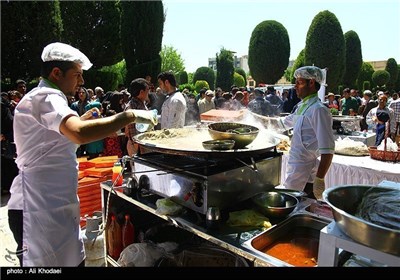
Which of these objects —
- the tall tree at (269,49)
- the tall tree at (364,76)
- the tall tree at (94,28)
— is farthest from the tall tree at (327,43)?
the tall tree at (364,76)

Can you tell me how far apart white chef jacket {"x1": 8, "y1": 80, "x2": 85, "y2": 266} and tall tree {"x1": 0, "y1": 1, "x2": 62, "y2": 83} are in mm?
10617

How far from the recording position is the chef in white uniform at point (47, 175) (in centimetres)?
156

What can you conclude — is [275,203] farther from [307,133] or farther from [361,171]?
[361,171]

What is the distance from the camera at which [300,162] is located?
2.53 meters

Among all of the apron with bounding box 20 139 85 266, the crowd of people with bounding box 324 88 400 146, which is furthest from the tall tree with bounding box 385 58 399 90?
the apron with bounding box 20 139 85 266

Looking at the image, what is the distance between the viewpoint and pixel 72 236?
67.9 inches

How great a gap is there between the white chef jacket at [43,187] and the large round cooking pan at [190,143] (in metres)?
0.50

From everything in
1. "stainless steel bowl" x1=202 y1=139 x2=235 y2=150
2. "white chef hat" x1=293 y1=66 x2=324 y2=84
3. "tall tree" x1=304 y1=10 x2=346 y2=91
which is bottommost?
"stainless steel bowl" x1=202 y1=139 x2=235 y2=150

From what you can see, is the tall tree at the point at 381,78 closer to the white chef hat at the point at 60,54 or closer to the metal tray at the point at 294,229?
the metal tray at the point at 294,229

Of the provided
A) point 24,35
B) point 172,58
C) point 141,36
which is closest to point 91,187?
point 24,35

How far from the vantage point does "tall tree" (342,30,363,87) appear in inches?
845

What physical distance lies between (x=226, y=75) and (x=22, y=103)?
2183cm

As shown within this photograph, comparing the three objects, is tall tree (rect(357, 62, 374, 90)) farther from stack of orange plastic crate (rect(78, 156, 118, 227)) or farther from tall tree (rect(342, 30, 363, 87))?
stack of orange plastic crate (rect(78, 156, 118, 227))

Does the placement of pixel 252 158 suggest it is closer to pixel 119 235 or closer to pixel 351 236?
pixel 351 236
